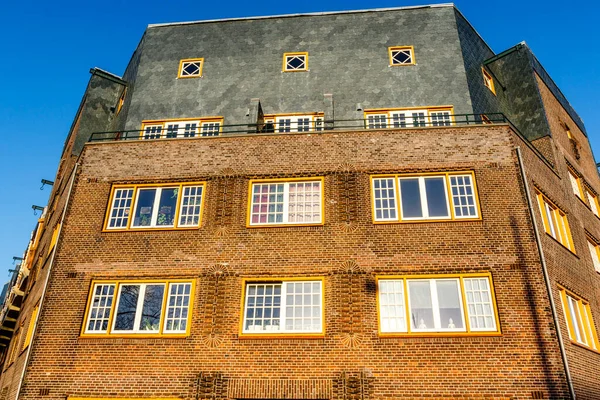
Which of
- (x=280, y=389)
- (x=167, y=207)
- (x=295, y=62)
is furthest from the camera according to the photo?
(x=295, y=62)

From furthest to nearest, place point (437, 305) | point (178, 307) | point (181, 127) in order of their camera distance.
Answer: point (181, 127) < point (178, 307) < point (437, 305)

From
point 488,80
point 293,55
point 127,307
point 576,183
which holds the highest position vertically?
point 293,55

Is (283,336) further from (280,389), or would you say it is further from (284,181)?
(284,181)

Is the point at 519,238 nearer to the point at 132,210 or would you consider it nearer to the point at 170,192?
the point at 170,192

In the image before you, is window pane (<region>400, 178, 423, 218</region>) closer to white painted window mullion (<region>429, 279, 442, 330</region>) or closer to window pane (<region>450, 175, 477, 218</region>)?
window pane (<region>450, 175, 477, 218</region>)

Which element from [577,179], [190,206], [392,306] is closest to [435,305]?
[392,306]

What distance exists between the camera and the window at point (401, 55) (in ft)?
70.2

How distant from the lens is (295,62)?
2216cm

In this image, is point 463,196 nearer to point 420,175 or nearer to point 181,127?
point 420,175

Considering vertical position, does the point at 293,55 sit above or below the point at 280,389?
above

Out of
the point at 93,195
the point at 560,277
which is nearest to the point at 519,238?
the point at 560,277

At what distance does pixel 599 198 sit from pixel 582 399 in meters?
13.0

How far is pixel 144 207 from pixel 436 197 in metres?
9.83

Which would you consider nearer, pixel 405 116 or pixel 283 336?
pixel 283 336
